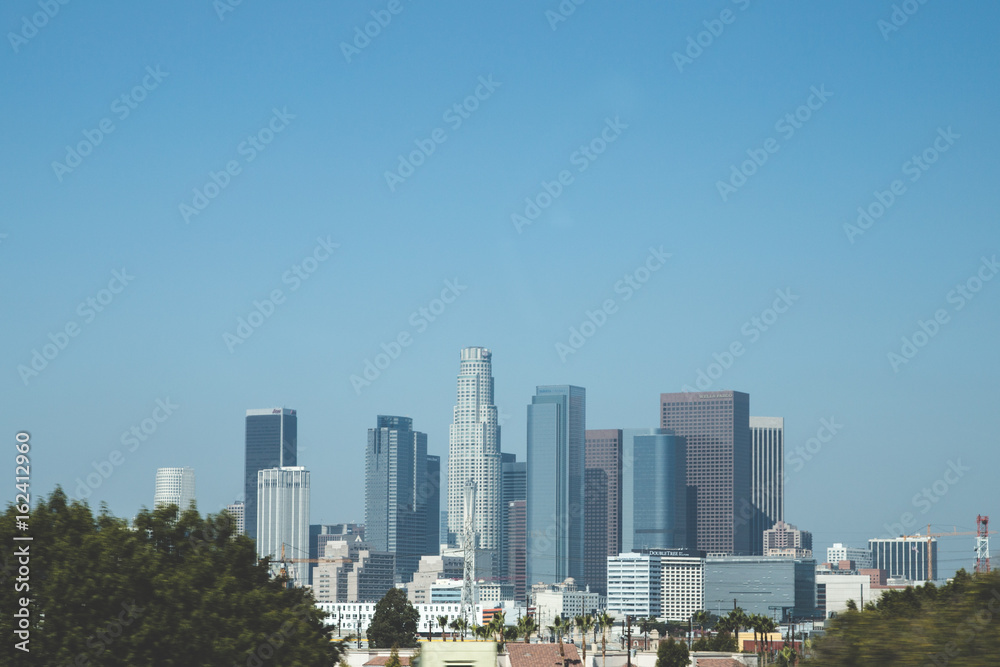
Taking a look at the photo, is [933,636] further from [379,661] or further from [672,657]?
[672,657]

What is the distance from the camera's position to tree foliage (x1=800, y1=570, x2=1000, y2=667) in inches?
778

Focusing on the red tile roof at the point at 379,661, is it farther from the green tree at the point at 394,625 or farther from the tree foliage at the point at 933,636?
the tree foliage at the point at 933,636

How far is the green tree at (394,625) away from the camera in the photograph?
13325 cm

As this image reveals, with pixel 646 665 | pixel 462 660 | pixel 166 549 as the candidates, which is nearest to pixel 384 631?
pixel 646 665

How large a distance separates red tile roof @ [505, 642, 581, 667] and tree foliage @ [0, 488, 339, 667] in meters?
51.3

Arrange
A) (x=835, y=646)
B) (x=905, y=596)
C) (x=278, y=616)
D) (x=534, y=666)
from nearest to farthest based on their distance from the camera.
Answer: (x=835, y=646), (x=278, y=616), (x=905, y=596), (x=534, y=666)

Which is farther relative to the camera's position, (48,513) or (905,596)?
(905,596)

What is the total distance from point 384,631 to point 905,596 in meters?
82.9

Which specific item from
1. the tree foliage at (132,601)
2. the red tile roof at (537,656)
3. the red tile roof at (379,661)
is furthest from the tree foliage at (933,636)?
the red tile roof at (379,661)

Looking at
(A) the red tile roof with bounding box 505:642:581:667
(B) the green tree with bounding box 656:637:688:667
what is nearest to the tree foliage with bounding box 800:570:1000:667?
(A) the red tile roof with bounding box 505:642:581:667

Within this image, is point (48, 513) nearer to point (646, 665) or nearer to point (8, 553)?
point (8, 553)

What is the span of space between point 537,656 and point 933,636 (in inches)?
2689

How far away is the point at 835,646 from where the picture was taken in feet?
76.7

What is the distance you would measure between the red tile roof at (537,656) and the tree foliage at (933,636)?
204ft
